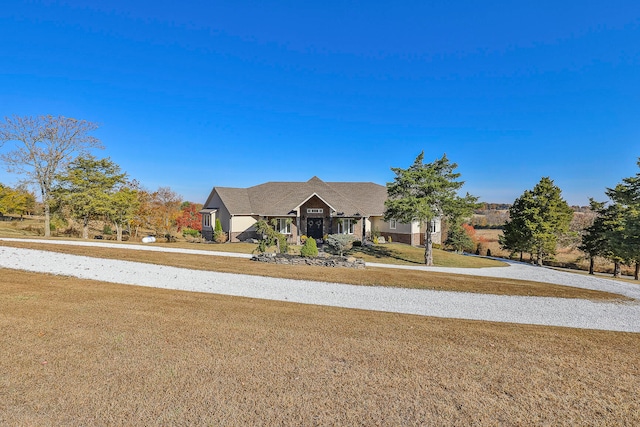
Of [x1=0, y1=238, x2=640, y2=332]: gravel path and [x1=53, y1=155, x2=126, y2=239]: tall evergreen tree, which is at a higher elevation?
[x1=53, y1=155, x2=126, y2=239]: tall evergreen tree

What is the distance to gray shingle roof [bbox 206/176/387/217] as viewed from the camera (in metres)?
31.3

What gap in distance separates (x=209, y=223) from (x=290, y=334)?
2957cm

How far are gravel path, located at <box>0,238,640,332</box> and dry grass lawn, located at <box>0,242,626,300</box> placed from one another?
77 centimetres

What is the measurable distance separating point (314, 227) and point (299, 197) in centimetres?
354

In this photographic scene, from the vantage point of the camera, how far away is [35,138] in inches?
1141

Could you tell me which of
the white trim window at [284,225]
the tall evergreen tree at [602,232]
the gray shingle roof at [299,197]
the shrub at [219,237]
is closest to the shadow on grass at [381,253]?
A: the gray shingle roof at [299,197]

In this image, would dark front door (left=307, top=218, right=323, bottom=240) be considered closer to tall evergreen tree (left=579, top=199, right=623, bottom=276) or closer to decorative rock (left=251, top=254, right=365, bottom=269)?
decorative rock (left=251, top=254, right=365, bottom=269)

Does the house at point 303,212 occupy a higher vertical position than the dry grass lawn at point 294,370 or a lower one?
higher

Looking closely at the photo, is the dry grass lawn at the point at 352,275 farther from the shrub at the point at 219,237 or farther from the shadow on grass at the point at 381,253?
the shrub at the point at 219,237

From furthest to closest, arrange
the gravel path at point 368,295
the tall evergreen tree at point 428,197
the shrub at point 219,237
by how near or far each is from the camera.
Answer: the shrub at point 219,237 < the tall evergreen tree at point 428,197 < the gravel path at point 368,295

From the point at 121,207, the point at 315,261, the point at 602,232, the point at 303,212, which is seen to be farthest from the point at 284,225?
the point at 602,232

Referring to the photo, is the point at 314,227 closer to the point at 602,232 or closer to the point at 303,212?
the point at 303,212

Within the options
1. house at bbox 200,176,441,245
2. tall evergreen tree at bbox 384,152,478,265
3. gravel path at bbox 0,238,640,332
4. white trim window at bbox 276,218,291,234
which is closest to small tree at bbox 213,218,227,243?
house at bbox 200,176,441,245

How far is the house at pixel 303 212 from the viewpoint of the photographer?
30516 millimetres
